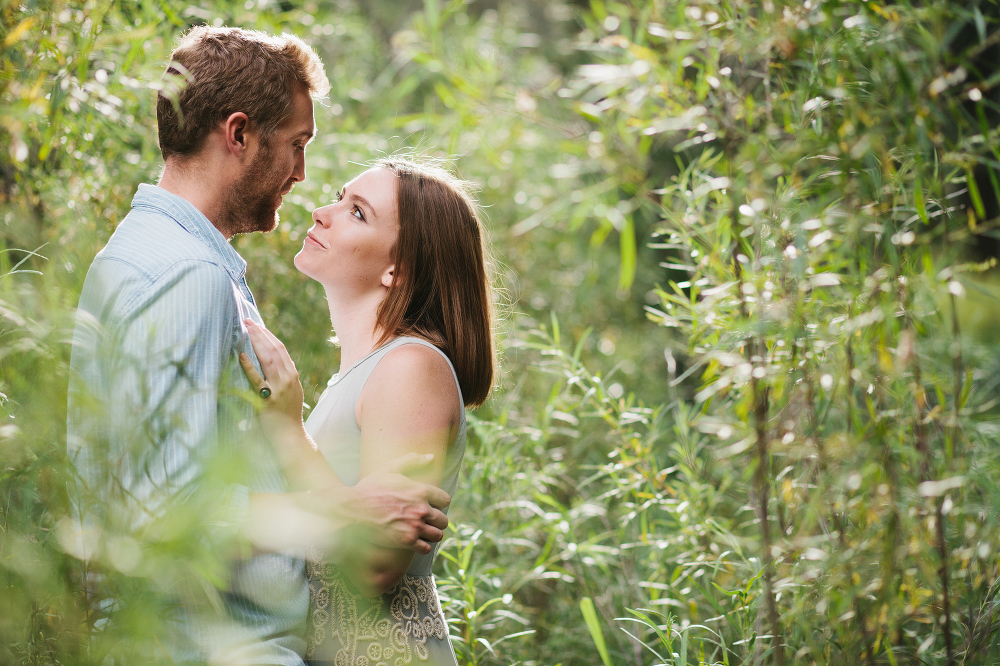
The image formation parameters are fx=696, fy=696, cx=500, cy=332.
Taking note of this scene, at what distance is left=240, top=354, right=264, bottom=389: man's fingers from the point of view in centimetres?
153

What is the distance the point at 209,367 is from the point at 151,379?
0.18 meters

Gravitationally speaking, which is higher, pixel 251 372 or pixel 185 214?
pixel 185 214

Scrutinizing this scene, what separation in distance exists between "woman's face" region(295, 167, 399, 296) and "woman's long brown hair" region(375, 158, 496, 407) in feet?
0.11

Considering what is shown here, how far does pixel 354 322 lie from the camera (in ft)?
6.44

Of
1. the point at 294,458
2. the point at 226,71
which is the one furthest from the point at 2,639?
the point at 226,71

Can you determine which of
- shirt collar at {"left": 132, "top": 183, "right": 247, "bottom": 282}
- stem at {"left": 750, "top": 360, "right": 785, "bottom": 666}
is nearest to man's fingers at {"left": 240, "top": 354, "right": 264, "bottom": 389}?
shirt collar at {"left": 132, "top": 183, "right": 247, "bottom": 282}

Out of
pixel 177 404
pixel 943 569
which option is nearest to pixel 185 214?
pixel 177 404

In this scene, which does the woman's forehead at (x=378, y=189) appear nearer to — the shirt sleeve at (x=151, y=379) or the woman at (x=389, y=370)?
the woman at (x=389, y=370)

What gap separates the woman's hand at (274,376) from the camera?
1.55 m

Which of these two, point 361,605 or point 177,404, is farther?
point 361,605

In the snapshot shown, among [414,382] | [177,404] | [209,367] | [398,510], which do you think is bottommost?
[398,510]

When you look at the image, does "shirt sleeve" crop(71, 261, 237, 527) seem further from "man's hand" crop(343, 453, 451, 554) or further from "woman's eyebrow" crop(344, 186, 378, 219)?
"woman's eyebrow" crop(344, 186, 378, 219)

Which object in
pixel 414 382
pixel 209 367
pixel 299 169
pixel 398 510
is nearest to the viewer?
pixel 209 367

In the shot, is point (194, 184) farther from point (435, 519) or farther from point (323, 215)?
point (435, 519)
